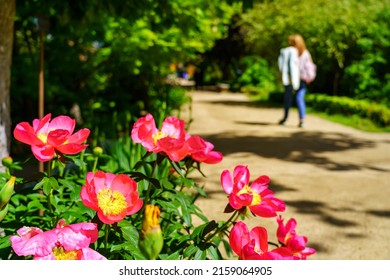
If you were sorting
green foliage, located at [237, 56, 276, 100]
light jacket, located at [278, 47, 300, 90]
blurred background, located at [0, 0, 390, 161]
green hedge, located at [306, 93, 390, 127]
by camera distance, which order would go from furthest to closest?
green foliage, located at [237, 56, 276, 100] < green hedge, located at [306, 93, 390, 127] < light jacket, located at [278, 47, 300, 90] < blurred background, located at [0, 0, 390, 161]

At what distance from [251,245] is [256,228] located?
111mm

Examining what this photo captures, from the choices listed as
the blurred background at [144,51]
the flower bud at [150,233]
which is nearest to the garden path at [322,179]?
the blurred background at [144,51]

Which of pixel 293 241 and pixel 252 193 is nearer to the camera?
pixel 252 193

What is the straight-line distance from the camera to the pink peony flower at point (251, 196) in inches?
62.2

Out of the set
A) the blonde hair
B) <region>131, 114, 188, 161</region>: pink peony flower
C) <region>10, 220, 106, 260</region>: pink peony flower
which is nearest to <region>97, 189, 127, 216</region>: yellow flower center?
<region>10, 220, 106, 260</region>: pink peony flower

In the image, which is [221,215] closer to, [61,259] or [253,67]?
[61,259]

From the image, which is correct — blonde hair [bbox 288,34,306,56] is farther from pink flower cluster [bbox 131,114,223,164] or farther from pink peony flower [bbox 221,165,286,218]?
pink peony flower [bbox 221,165,286,218]

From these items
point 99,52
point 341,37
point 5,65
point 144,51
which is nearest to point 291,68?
point 144,51

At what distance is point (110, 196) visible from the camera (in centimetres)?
150

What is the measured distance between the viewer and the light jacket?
409 inches

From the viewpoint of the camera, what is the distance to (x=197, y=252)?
170 centimetres

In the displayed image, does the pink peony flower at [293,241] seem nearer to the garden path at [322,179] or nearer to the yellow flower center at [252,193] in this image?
the yellow flower center at [252,193]

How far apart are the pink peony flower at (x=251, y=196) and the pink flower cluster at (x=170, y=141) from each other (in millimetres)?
176

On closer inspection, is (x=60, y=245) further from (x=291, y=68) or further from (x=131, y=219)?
(x=291, y=68)
